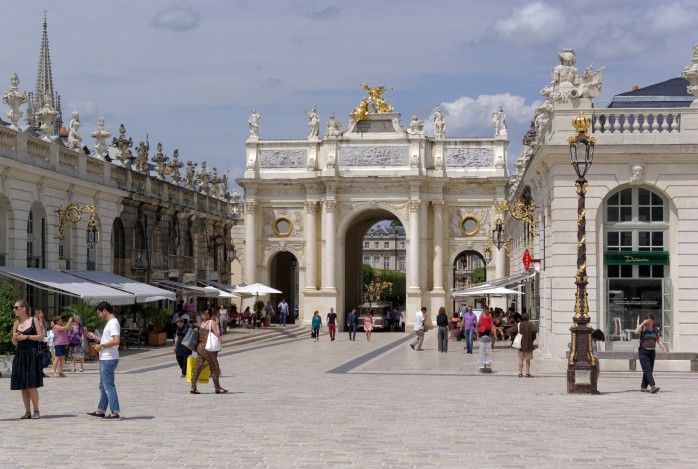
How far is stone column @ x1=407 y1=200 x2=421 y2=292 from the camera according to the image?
65.1 m

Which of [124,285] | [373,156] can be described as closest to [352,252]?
[373,156]

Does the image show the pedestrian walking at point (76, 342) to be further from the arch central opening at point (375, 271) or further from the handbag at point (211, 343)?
the arch central opening at point (375, 271)

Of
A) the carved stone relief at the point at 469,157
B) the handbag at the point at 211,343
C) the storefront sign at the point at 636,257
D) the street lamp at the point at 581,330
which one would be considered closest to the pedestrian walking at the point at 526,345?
the street lamp at the point at 581,330

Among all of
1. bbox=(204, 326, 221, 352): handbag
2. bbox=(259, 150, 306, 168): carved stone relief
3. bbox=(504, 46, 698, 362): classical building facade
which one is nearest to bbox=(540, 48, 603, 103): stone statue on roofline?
bbox=(504, 46, 698, 362): classical building facade

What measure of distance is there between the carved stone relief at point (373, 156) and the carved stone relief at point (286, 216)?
13.9 ft

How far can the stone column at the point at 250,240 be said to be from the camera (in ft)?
222

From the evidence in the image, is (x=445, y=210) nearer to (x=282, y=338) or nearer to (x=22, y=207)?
(x=282, y=338)

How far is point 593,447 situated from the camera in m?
13.4

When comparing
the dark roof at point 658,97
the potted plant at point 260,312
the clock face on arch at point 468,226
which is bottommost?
the potted plant at point 260,312

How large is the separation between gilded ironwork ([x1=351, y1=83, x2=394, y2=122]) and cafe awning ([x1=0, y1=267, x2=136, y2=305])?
32.9 metres

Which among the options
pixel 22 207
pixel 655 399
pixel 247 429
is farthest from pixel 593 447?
pixel 22 207

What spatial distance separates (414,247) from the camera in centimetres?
6544

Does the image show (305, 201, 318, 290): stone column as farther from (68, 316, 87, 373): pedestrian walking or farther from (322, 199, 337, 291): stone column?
(68, 316, 87, 373): pedestrian walking

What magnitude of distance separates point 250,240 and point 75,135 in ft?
92.2
